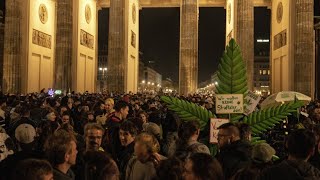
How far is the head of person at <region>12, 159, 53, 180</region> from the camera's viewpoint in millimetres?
4012

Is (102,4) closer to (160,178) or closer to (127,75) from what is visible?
(127,75)

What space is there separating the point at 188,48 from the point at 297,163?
39828mm

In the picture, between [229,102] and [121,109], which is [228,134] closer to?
[229,102]

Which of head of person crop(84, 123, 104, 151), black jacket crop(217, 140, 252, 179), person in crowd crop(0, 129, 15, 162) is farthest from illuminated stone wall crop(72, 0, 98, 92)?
black jacket crop(217, 140, 252, 179)

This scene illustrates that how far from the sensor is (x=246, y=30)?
130ft

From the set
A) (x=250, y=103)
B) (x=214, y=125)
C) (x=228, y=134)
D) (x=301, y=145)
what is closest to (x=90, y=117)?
(x=250, y=103)

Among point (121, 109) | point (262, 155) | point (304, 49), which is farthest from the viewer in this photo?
→ point (304, 49)

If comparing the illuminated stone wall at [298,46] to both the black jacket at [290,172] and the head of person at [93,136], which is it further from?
the black jacket at [290,172]

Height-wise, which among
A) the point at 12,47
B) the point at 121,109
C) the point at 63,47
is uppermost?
the point at 63,47

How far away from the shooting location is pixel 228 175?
6508mm

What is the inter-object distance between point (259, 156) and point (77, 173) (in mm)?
2326

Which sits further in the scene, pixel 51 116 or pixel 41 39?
pixel 41 39

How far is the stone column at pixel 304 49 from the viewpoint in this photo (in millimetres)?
33969

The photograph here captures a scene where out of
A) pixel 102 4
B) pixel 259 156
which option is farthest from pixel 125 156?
pixel 102 4
